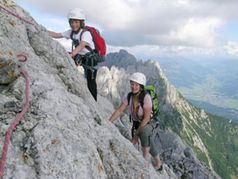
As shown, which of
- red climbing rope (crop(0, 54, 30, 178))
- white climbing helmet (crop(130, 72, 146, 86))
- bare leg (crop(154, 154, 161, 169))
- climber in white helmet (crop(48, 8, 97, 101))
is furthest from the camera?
bare leg (crop(154, 154, 161, 169))

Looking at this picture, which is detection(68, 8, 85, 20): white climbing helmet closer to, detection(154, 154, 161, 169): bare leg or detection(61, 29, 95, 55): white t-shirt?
Answer: detection(61, 29, 95, 55): white t-shirt

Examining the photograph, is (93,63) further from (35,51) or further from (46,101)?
(46,101)

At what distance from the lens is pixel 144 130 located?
18109 mm

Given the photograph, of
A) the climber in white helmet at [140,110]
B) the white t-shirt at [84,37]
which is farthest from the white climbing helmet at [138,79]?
the white t-shirt at [84,37]

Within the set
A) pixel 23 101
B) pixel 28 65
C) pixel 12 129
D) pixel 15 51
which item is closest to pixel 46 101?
pixel 23 101

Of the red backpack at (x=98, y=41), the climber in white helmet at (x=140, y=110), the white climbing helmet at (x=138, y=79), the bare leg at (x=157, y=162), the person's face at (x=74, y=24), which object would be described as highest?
the person's face at (x=74, y=24)

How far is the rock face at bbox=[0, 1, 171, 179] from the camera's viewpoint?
31.1 ft

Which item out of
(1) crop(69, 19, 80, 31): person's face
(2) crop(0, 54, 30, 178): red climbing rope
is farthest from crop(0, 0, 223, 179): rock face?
(1) crop(69, 19, 80, 31): person's face

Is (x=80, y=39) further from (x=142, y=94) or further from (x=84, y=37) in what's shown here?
(x=142, y=94)

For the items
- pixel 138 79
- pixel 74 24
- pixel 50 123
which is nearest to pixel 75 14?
pixel 74 24

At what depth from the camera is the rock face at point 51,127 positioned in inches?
373

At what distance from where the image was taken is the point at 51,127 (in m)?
10.4

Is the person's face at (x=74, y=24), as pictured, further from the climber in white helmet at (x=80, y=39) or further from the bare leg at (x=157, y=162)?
the bare leg at (x=157, y=162)

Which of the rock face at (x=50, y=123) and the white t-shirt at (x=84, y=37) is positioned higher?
the white t-shirt at (x=84, y=37)
